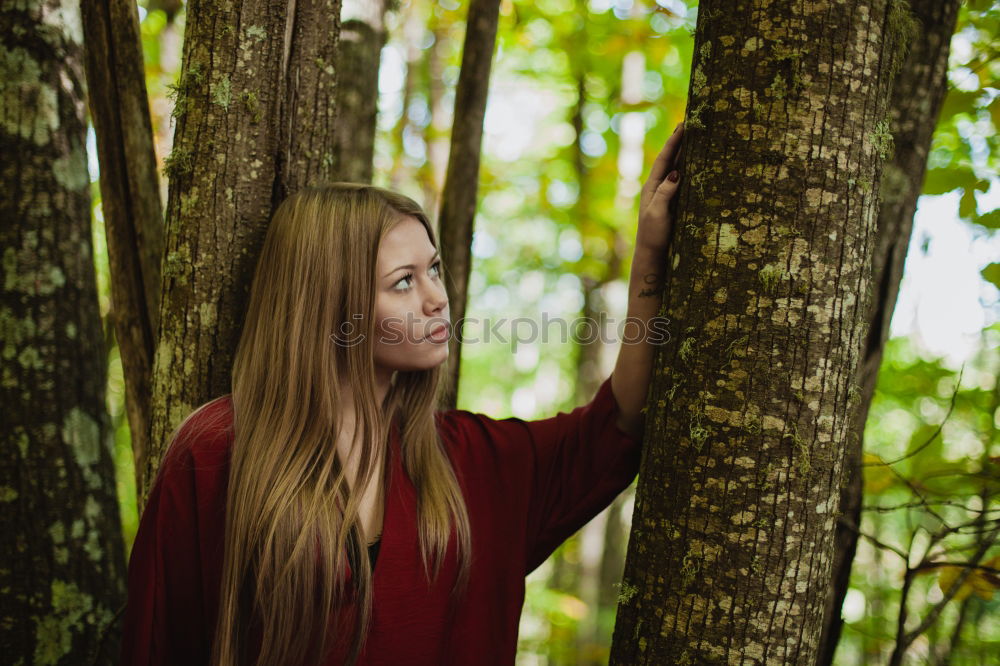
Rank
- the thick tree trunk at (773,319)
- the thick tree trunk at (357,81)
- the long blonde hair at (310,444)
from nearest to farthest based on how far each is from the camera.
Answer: the thick tree trunk at (773,319) < the long blonde hair at (310,444) < the thick tree trunk at (357,81)

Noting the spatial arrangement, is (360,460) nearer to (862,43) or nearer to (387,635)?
(387,635)

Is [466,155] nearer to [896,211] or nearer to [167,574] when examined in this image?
[896,211]

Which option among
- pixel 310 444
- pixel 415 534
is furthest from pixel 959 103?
pixel 310 444

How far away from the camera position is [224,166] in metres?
2.01

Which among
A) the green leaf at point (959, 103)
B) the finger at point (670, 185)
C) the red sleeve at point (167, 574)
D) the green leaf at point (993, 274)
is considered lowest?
the red sleeve at point (167, 574)

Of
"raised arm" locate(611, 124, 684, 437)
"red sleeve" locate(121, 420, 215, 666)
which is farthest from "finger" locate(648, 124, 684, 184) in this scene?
"red sleeve" locate(121, 420, 215, 666)

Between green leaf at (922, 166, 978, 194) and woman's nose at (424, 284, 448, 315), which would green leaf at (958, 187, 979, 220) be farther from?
woman's nose at (424, 284, 448, 315)

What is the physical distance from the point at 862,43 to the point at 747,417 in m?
0.78

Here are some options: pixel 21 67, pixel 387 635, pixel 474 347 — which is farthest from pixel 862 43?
pixel 474 347

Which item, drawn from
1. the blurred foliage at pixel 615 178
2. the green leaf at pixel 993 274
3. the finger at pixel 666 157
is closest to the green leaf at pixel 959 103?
the blurred foliage at pixel 615 178

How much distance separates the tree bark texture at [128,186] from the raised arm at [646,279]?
5.29 feet

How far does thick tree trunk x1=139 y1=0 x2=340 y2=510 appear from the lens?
1.99 metres

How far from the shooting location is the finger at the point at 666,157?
1.60m

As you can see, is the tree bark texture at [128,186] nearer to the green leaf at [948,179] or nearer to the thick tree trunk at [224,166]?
the thick tree trunk at [224,166]
